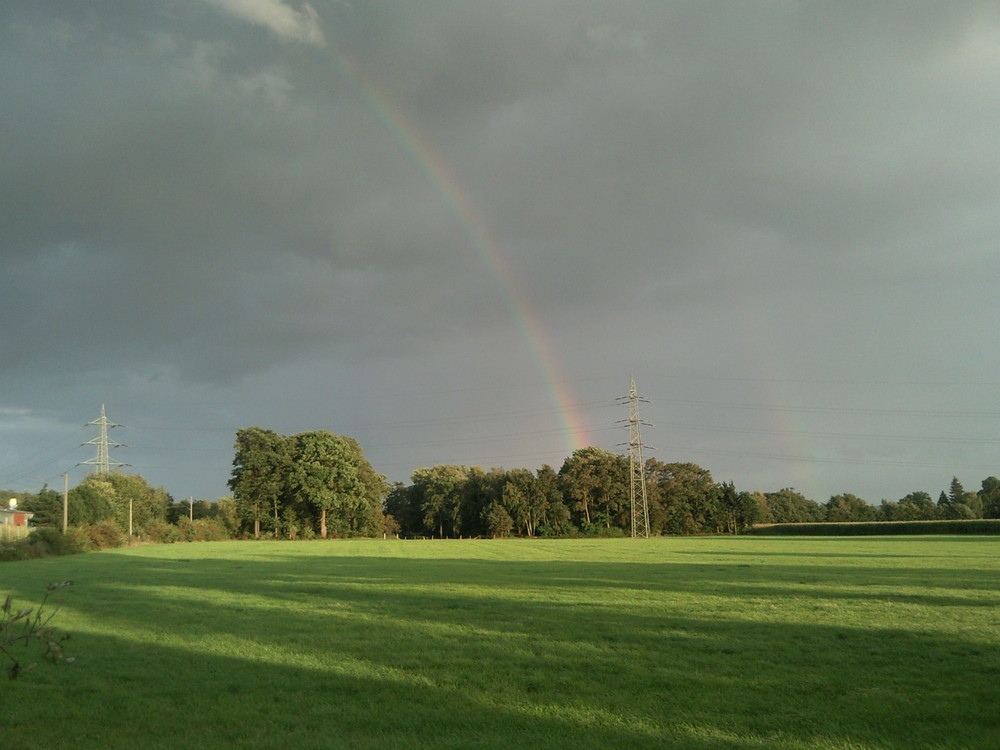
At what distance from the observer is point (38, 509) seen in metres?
107

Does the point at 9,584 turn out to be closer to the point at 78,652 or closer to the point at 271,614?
the point at 271,614

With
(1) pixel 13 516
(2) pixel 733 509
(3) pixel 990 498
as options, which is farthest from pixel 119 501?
(3) pixel 990 498

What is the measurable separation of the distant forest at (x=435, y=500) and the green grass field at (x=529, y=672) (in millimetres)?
81321


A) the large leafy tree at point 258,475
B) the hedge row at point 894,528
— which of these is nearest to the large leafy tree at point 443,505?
the large leafy tree at point 258,475

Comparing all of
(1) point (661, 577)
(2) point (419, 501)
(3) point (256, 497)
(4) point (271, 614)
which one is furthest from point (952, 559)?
(2) point (419, 501)

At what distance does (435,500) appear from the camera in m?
116

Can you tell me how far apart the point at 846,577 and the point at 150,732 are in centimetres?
1969

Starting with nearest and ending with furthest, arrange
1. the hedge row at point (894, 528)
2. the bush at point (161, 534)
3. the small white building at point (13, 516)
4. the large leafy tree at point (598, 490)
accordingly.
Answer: the hedge row at point (894, 528) < the bush at point (161, 534) < the small white building at point (13, 516) < the large leafy tree at point (598, 490)

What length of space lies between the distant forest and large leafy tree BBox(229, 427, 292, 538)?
14 cm

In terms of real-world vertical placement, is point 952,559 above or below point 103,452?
below

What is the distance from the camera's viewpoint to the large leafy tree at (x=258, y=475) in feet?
326

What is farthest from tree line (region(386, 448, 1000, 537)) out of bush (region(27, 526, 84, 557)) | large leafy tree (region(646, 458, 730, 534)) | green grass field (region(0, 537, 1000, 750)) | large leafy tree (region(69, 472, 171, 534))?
green grass field (region(0, 537, 1000, 750))

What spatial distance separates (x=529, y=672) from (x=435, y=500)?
108146mm

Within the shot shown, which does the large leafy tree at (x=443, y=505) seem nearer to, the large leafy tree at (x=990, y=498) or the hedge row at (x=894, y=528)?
the hedge row at (x=894, y=528)
